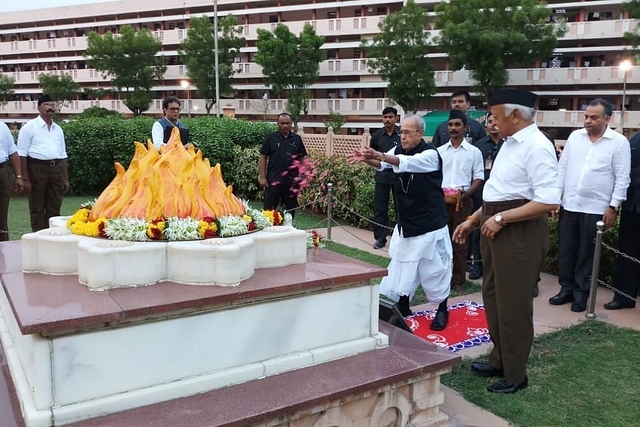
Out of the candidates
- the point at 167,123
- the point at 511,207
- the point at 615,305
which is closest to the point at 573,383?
the point at 511,207

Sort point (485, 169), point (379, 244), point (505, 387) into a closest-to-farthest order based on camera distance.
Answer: point (505, 387)
point (485, 169)
point (379, 244)

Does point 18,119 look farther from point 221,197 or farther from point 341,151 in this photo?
point 221,197

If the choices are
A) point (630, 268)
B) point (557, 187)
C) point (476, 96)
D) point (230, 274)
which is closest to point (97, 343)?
point (230, 274)

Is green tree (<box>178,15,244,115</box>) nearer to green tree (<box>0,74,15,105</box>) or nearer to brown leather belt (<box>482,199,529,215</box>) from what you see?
green tree (<box>0,74,15,105</box>)

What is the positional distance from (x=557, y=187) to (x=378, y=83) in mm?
37334

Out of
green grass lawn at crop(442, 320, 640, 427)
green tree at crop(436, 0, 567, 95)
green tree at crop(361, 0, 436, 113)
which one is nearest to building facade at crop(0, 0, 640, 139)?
green tree at crop(361, 0, 436, 113)

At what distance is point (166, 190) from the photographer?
12.2 feet

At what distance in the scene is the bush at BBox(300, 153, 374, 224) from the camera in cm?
1050

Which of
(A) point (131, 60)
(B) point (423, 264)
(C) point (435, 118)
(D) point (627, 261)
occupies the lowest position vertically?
(D) point (627, 261)

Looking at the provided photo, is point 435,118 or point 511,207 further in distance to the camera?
point 435,118

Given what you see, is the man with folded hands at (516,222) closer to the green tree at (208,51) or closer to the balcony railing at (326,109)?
the balcony railing at (326,109)

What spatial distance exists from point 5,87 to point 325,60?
3154 centimetres

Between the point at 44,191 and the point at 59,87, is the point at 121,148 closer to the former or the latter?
the point at 44,191

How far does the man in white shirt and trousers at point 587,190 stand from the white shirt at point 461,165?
88 centimetres
